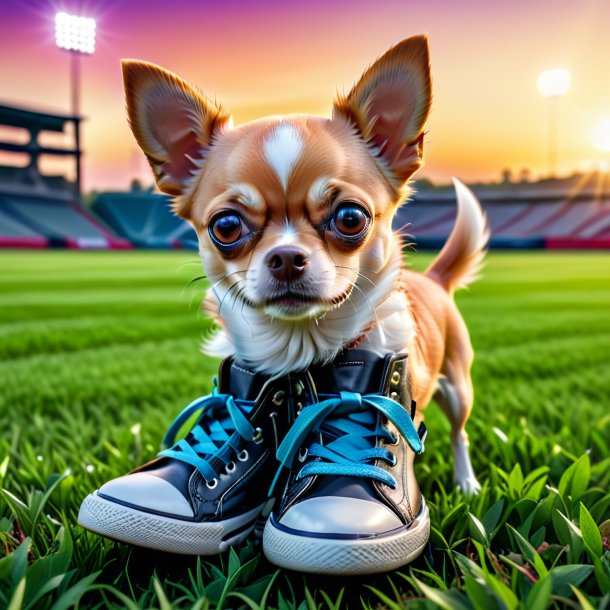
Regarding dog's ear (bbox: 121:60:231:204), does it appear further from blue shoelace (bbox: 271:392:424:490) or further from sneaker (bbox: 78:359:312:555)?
blue shoelace (bbox: 271:392:424:490)

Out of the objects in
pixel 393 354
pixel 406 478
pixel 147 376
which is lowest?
pixel 147 376

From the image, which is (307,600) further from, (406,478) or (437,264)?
(437,264)

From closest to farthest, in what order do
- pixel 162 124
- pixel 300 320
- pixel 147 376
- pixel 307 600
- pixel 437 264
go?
pixel 307 600
pixel 300 320
pixel 162 124
pixel 437 264
pixel 147 376

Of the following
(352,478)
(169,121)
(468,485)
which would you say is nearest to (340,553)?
(352,478)

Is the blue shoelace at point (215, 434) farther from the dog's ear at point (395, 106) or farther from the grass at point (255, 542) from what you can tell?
the dog's ear at point (395, 106)

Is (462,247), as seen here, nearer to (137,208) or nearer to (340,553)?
(340,553)

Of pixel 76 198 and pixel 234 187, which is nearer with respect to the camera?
pixel 234 187

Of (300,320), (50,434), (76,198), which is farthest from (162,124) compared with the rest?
(76,198)
